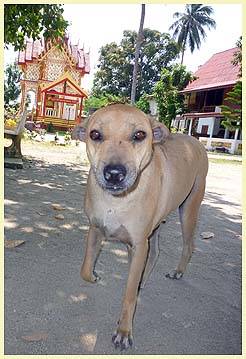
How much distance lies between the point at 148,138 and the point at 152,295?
1.38 metres

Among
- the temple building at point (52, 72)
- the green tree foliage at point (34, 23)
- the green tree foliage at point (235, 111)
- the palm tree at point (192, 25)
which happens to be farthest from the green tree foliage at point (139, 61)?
the green tree foliage at point (34, 23)

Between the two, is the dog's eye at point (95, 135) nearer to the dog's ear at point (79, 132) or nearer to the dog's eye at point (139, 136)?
the dog's eye at point (139, 136)

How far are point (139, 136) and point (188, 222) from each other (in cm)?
142

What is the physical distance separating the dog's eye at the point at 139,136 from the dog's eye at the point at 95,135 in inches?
9.3

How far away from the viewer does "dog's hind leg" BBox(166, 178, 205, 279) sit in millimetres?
3789

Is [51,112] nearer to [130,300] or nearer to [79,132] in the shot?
[79,132]

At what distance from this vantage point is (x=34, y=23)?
770cm

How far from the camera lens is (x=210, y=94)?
Result: 39.4m

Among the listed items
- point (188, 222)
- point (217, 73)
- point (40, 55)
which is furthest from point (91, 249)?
point (217, 73)

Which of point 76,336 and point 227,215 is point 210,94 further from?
point 76,336

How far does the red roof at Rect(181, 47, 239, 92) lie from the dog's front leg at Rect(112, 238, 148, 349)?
32.0m

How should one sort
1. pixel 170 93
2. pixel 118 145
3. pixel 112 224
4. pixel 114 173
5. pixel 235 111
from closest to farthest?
1. pixel 114 173
2. pixel 118 145
3. pixel 112 224
4. pixel 235 111
5. pixel 170 93

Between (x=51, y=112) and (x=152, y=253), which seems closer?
(x=152, y=253)

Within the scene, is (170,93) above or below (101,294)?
above
